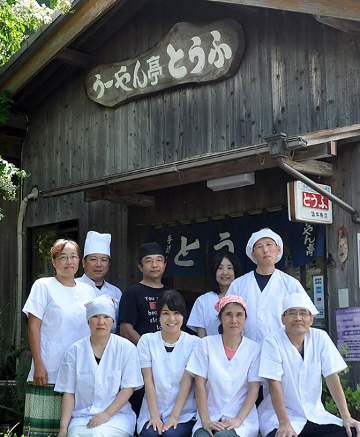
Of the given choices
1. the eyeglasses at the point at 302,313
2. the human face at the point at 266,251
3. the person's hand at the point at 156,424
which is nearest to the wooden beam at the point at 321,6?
the human face at the point at 266,251

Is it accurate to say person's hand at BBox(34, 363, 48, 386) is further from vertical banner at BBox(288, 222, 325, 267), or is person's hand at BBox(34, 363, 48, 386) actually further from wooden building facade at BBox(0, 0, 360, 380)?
vertical banner at BBox(288, 222, 325, 267)

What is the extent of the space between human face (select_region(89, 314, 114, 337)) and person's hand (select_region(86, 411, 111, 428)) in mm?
677

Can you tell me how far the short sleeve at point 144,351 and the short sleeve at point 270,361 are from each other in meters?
1.02

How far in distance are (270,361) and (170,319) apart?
95 centimetres

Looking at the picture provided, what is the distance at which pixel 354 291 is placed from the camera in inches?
270

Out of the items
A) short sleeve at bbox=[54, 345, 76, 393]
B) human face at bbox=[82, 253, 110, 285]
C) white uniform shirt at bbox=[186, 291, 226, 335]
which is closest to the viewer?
short sleeve at bbox=[54, 345, 76, 393]

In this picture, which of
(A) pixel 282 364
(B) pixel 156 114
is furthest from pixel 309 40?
(A) pixel 282 364

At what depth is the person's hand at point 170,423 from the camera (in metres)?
5.27

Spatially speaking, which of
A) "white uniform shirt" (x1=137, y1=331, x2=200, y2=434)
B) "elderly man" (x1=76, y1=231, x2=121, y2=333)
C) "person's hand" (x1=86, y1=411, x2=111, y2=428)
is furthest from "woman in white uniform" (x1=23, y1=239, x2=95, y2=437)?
"elderly man" (x1=76, y1=231, x2=121, y2=333)

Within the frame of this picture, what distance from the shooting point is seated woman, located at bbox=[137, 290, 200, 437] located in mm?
5414

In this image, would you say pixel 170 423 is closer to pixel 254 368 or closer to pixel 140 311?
pixel 254 368

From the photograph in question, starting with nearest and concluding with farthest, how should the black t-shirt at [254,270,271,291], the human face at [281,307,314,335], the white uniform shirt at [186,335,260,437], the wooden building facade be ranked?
the human face at [281,307,314,335] < the white uniform shirt at [186,335,260,437] < the black t-shirt at [254,270,271,291] < the wooden building facade

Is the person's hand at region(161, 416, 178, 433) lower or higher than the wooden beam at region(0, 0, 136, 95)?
lower

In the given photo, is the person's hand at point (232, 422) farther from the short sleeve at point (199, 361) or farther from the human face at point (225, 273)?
the human face at point (225, 273)
